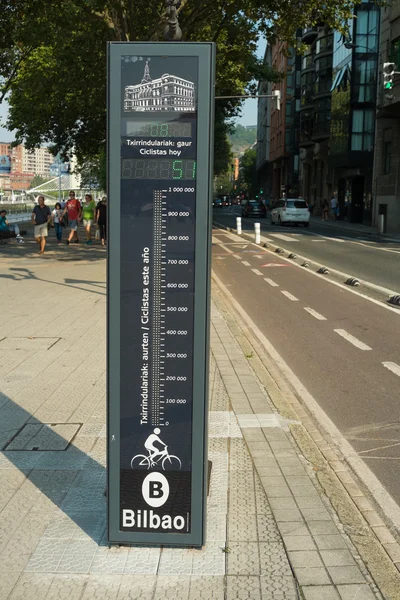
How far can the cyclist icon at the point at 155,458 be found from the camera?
363cm

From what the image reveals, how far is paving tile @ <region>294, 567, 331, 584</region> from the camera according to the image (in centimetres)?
337

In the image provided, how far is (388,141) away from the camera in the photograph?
43.3 m

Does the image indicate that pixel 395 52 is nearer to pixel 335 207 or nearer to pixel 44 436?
pixel 335 207

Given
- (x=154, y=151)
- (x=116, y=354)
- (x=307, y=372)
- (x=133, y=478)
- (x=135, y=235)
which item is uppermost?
(x=154, y=151)

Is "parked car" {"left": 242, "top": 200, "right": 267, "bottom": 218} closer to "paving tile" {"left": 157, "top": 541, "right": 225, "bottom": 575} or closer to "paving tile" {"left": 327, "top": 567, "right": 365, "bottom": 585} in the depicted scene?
"paving tile" {"left": 157, "top": 541, "right": 225, "bottom": 575}

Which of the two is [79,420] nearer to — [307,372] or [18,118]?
[307,372]

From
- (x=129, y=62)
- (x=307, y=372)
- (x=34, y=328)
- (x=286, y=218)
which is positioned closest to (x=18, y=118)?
(x=286, y=218)

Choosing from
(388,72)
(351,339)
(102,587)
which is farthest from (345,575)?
(388,72)

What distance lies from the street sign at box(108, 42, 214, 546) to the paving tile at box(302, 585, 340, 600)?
0.62 m

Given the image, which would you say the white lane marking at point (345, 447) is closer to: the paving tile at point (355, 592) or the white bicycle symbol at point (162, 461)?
the paving tile at point (355, 592)

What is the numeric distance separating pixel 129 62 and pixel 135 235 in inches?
31.2

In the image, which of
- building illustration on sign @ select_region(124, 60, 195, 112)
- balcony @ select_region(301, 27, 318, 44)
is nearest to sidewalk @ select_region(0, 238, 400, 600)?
building illustration on sign @ select_region(124, 60, 195, 112)

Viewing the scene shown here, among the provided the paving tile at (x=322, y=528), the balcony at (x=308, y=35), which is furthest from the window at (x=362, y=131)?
the paving tile at (x=322, y=528)

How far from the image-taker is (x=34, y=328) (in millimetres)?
10391
